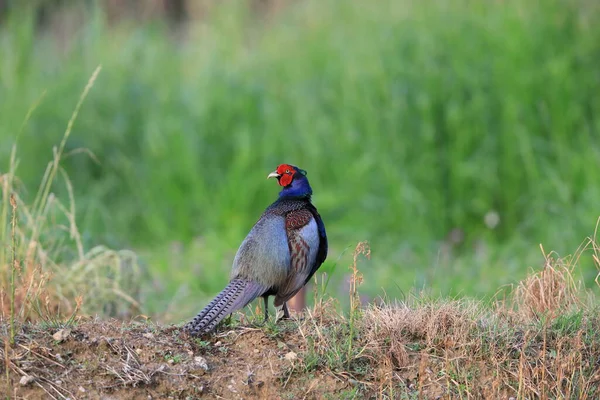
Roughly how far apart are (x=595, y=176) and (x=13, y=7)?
6407mm

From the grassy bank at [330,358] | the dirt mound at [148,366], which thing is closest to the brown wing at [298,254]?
the grassy bank at [330,358]

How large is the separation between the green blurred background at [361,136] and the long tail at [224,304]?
2.95 meters

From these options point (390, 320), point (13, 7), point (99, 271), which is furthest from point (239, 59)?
point (390, 320)

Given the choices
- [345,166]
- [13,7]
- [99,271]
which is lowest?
[99,271]

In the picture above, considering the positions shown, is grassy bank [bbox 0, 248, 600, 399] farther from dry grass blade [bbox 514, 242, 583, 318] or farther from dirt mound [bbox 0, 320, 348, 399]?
dry grass blade [bbox 514, 242, 583, 318]

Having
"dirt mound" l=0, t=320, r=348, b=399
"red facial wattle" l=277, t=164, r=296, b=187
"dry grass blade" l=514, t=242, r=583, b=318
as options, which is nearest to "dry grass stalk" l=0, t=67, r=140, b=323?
"red facial wattle" l=277, t=164, r=296, b=187

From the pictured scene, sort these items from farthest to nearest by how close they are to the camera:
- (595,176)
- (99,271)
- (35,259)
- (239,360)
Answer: (595,176) → (99,271) → (35,259) → (239,360)

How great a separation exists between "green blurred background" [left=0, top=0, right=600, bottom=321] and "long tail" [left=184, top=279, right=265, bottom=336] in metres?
2.95

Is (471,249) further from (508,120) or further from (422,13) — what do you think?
(422,13)

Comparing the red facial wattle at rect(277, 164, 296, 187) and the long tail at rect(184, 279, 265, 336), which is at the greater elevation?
the red facial wattle at rect(277, 164, 296, 187)

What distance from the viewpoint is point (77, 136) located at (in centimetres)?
912

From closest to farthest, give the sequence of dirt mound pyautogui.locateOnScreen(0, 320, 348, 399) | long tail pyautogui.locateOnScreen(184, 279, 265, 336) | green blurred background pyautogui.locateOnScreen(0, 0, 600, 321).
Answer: dirt mound pyautogui.locateOnScreen(0, 320, 348, 399) < long tail pyautogui.locateOnScreen(184, 279, 265, 336) < green blurred background pyautogui.locateOnScreen(0, 0, 600, 321)

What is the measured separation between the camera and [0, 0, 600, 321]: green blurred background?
26.4 ft

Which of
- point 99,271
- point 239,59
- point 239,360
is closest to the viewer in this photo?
point 239,360
